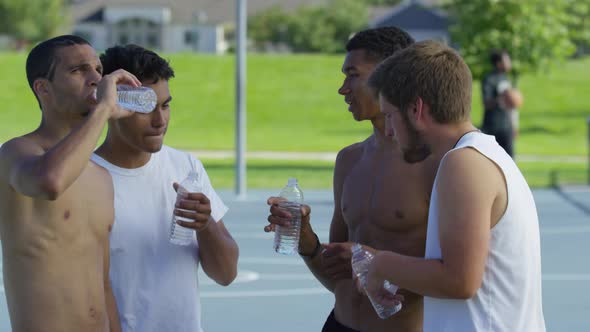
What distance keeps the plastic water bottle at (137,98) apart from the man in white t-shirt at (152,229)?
7cm

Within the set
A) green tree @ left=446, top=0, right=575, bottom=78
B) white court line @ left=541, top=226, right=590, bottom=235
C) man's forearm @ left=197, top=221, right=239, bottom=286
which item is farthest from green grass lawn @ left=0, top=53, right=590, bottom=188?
man's forearm @ left=197, top=221, right=239, bottom=286

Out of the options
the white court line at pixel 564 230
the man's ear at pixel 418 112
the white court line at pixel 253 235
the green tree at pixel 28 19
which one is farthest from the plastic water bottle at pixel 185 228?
the green tree at pixel 28 19

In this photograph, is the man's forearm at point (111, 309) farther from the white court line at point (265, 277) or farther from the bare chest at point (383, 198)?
the white court line at point (265, 277)

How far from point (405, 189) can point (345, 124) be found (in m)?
38.3

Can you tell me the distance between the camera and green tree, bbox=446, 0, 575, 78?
26344 mm

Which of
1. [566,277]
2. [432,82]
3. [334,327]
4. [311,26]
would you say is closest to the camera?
[432,82]

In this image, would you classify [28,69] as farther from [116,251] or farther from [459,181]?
[459,181]

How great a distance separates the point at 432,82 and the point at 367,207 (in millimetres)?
1253

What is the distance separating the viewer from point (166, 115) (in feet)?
14.4

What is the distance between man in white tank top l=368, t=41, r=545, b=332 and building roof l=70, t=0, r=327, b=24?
9069 cm

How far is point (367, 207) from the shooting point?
4523mm

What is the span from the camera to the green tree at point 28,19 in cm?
8538

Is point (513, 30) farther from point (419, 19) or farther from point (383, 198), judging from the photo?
point (419, 19)

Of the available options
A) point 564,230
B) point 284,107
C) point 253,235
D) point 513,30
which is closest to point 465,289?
point 253,235
